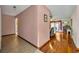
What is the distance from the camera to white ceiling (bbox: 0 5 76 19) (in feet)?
5.25

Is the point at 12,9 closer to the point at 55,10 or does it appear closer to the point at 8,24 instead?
the point at 8,24

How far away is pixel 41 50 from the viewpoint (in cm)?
163

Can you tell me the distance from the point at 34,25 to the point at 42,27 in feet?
0.41

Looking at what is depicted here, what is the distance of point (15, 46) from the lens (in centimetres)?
165

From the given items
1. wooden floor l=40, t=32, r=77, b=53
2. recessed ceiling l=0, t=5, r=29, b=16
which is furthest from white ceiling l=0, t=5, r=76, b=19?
wooden floor l=40, t=32, r=77, b=53

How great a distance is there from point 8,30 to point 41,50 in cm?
58

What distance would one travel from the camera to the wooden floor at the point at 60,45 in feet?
5.27

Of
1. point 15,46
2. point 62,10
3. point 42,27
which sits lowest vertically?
point 15,46

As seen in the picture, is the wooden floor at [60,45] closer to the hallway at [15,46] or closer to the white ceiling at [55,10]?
the hallway at [15,46]

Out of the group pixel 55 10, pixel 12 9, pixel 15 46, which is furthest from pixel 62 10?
pixel 15 46

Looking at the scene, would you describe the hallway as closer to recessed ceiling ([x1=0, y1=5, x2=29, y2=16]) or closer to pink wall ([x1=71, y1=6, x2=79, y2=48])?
recessed ceiling ([x1=0, y1=5, x2=29, y2=16])
